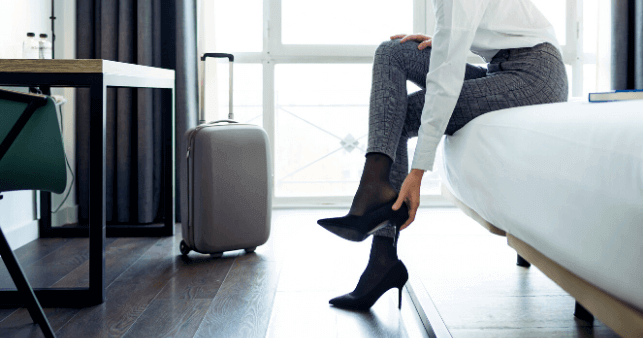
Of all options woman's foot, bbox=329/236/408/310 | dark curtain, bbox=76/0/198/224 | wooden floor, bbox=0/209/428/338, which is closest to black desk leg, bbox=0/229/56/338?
wooden floor, bbox=0/209/428/338

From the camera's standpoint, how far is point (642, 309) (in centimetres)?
56

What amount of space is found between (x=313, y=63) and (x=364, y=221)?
6.49ft

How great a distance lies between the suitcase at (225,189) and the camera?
72.1 inches

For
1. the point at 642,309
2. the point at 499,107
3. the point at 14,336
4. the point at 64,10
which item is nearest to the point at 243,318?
the point at 14,336

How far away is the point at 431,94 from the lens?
111 centimetres

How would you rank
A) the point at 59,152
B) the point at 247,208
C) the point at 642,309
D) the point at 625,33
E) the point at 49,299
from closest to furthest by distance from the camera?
the point at 642,309 < the point at 59,152 < the point at 49,299 < the point at 247,208 < the point at 625,33

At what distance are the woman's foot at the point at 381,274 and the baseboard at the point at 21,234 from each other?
140 cm

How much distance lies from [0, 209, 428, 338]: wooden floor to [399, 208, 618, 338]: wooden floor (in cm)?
12

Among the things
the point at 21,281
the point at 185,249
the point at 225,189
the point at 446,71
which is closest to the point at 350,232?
the point at 446,71

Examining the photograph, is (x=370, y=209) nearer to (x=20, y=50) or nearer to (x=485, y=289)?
(x=485, y=289)

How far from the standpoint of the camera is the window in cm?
292

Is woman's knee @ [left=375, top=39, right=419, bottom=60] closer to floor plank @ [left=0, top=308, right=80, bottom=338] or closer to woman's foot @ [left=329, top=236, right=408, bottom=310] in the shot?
woman's foot @ [left=329, top=236, right=408, bottom=310]

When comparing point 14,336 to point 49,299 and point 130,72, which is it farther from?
point 130,72

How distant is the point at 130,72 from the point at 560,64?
3.99 ft
